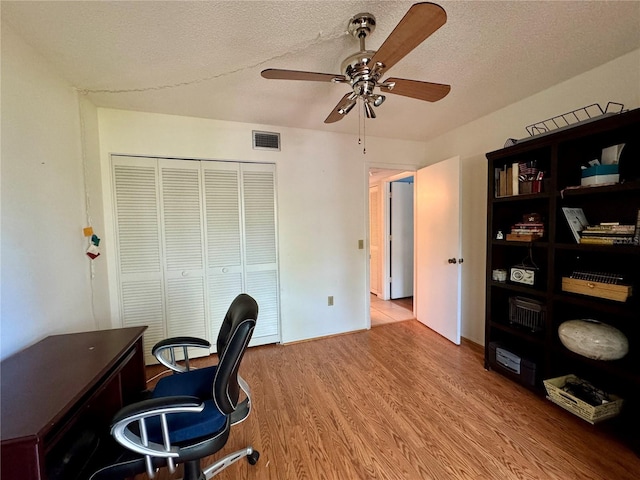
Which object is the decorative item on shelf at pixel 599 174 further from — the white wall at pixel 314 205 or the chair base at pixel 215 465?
the chair base at pixel 215 465

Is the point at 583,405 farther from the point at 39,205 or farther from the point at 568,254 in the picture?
the point at 39,205

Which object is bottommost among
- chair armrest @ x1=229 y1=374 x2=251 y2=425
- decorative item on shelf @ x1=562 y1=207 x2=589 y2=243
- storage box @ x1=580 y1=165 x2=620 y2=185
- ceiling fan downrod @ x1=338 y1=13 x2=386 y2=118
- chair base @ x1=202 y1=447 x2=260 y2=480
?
chair base @ x1=202 y1=447 x2=260 y2=480

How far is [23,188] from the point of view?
139 centimetres

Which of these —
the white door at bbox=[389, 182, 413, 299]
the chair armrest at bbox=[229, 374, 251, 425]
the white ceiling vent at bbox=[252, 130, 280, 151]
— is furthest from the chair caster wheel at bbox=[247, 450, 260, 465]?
the white door at bbox=[389, 182, 413, 299]

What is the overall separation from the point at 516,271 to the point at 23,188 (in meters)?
3.28

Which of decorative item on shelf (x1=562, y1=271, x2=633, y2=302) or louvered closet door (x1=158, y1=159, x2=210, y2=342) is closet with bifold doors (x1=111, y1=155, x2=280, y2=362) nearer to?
louvered closet door (x1=158, y1=159, x2=210, y2=342)

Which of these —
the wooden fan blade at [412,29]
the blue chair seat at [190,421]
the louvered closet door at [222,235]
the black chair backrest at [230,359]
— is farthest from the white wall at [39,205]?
the wooden fan blade at [412,29]

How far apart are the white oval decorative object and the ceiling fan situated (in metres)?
1.68

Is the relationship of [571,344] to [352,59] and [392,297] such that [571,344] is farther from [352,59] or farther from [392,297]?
[392,297]

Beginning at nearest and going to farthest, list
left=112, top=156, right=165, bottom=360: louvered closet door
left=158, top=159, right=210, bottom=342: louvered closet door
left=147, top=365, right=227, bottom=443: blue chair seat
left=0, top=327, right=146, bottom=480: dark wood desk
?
left=0, top=327, right=146, bottom=480: dark wood desk → left=147, top=365, right=227, bottom=443: blue chair seat → left=112, top=156, right=165, bottom=360: louvered closet door → left=158, top=159, right=210, bottom=342: louvered closet door

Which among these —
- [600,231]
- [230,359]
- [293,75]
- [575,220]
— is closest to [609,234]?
[600,231]

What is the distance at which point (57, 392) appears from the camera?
948 mm

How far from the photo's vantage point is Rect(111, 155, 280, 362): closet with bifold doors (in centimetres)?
239

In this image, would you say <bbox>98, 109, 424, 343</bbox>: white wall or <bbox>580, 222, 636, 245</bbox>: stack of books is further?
<bbox>98, 109, 424, 343</bbox>: white wall
